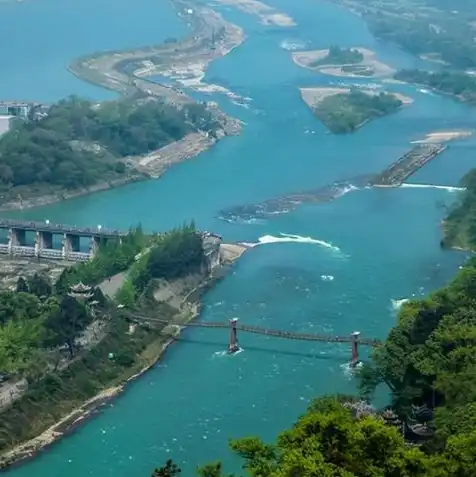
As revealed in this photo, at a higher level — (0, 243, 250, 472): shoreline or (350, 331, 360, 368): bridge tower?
(350, 331, 360, 368): bridge tower

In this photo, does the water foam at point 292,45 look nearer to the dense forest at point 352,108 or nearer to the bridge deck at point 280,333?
the dense forest at point 352,108

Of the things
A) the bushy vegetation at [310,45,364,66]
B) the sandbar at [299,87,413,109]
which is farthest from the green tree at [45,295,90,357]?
the bushy vegetation at [310,45,364,66]

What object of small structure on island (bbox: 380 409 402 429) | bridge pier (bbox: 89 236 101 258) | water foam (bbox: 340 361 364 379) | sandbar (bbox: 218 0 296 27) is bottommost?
sandbar (bbox: 218 0 296 27)

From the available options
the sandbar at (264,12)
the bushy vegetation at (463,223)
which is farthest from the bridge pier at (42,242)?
the sandbar at (264,12)

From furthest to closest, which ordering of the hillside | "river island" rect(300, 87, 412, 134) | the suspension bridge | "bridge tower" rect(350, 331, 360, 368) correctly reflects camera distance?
"river island" rect(300, 87, 412, 134) < the hillside < the suspension bridge < "bridge tower" rect(350, 331, 360, 368)

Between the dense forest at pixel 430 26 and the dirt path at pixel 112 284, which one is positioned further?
the dense forest at pixel 430 26

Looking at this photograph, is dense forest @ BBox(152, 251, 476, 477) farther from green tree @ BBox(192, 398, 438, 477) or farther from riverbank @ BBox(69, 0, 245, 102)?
riverbank @ BBox(69, 0, 245, 102)

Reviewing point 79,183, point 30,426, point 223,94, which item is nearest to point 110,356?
point 30,426
